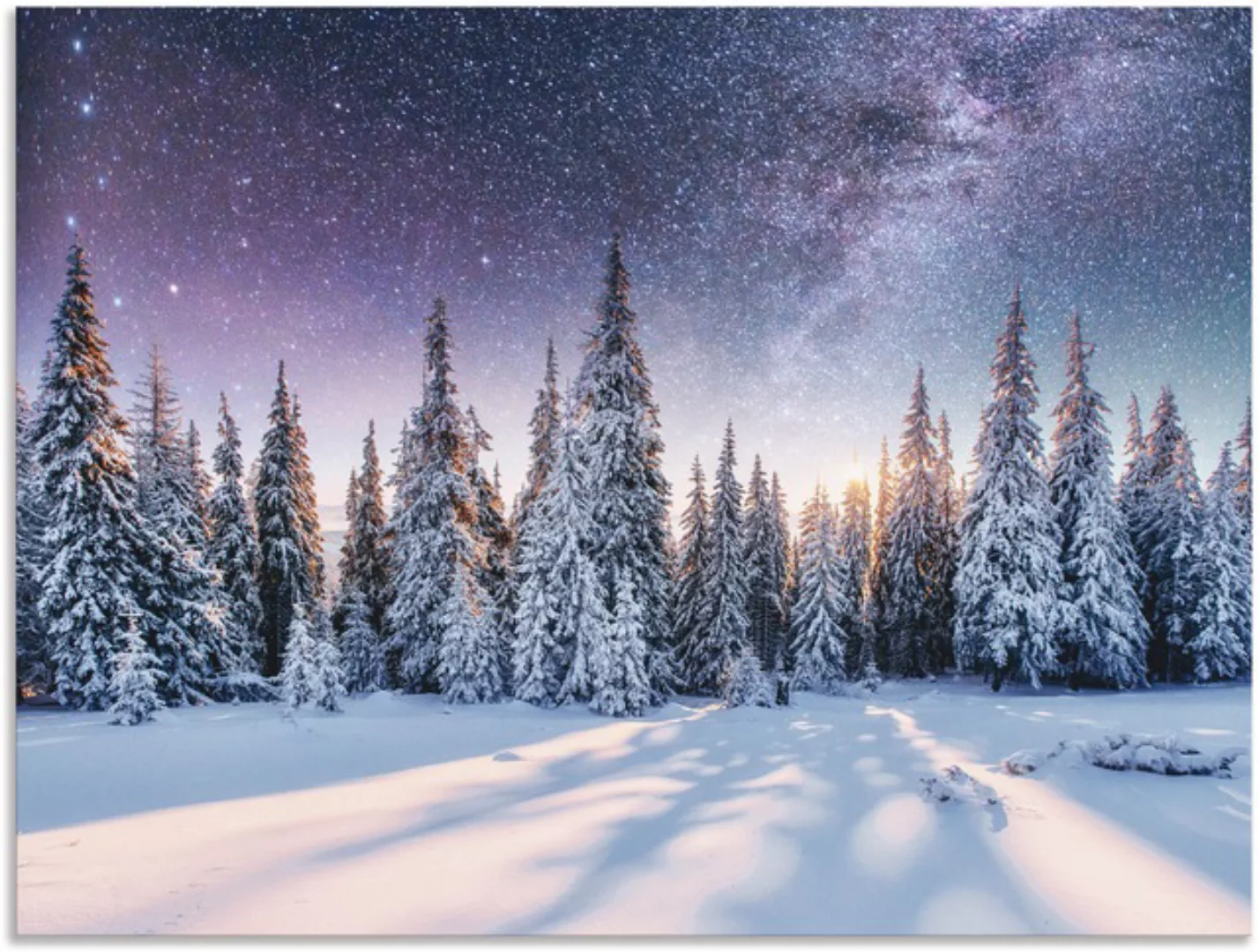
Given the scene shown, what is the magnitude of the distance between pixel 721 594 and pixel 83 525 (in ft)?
64.8

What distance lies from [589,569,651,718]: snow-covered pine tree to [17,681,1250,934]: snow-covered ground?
5.38m

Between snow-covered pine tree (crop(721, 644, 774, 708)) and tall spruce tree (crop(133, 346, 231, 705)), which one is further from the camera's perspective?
snow-covered pine tree (crop(721, 644, 774, 708))

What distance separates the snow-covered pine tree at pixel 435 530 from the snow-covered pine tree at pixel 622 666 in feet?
11.8

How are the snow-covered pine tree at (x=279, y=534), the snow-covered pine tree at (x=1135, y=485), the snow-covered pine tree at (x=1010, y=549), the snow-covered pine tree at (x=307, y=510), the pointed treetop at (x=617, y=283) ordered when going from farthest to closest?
the snow-covered pine tree at (x=307, y=510)
the snow-covered pine tree at (x=279, y=534)
the snow-covered pine tree at (x=1135, y=485)
the snow-covered pine tree at (x=1010, y=549)
the pointed treetop at (x=617, y=283)

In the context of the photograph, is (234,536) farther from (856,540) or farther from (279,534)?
(856,540)

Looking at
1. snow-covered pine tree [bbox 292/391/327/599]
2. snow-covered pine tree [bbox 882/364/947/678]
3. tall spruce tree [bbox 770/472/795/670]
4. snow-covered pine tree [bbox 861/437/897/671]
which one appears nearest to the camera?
snow-covered pine tree [bbox 292/391/327/599]

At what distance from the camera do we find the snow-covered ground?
13.8ft

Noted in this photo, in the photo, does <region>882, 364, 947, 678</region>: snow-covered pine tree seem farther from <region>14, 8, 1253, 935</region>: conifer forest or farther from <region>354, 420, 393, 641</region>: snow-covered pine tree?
<region>354, 420, 393, 641</region>: snow-covered pine tree

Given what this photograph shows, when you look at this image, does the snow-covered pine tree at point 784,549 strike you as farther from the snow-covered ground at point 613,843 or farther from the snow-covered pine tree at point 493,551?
the snow-covered ground at point 613,843

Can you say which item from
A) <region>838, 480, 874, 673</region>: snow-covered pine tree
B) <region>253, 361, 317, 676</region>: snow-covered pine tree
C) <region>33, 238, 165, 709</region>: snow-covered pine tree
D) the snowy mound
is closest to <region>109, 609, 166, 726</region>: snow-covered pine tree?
<region>33, 238, 165, 709</region>: snow-covered pine tree

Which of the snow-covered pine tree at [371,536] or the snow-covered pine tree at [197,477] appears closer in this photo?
the snow-covered pine tree at [197,477]

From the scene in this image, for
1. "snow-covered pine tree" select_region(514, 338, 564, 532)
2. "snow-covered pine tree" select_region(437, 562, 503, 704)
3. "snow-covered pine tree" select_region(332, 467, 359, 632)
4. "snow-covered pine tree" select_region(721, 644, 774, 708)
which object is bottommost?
"snow-covered pine tree" select_region(721, 644, 774, 708)

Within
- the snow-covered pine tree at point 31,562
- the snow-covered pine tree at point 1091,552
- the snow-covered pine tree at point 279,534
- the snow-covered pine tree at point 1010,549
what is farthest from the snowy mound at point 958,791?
the snow-covered pine tree at point 279,534

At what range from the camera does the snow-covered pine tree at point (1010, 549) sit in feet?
55.3
